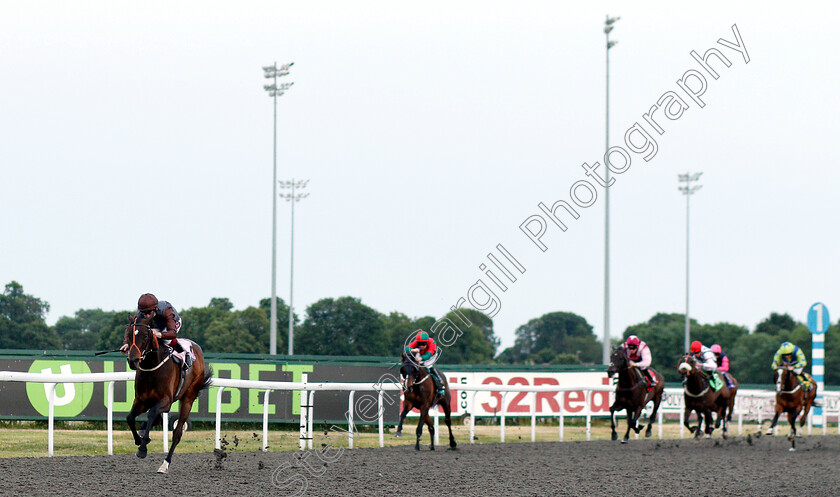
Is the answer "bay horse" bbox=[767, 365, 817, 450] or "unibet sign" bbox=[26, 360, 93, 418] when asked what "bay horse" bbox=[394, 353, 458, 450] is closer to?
"unibet sign" bbox=[26, 360, 93, 418]

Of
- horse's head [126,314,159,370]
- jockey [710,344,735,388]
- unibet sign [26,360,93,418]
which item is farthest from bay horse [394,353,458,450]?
jockey [710,344,735,388]

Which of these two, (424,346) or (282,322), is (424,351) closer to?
(424,346)

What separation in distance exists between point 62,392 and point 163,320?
5826 mm

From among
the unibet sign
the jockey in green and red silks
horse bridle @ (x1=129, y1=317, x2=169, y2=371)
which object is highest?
horse bridle @ (x1=129, y1=317, x2=169, y2=371)

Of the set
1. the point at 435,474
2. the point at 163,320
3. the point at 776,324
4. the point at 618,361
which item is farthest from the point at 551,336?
the point at 163,320

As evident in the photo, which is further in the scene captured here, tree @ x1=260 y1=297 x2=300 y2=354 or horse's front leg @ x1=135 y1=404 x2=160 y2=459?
tree @ x1=260 y1=297 x2=300 y2=354

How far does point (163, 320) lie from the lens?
871 centimetres

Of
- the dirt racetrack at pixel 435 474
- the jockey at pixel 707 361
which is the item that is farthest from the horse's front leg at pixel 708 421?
the dirt racetrack at pixel 435 474

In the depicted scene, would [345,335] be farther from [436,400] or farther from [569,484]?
[569,484]

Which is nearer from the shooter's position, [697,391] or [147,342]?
[147,342]

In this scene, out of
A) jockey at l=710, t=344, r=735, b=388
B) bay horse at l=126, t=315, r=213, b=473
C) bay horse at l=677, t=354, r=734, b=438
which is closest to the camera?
bay horse at l=126, t=315, r=213, b=473

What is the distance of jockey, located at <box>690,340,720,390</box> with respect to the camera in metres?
16.1

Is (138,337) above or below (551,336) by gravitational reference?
above

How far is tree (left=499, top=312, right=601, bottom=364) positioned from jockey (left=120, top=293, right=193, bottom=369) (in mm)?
86181
